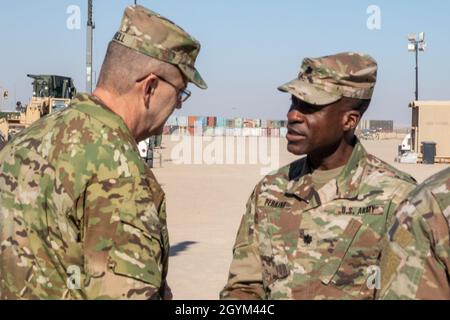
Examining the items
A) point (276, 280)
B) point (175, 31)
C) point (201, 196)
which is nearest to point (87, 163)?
point (175, 31)

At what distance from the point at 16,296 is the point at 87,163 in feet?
1.52

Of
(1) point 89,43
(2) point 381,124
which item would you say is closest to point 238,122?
(2) point 381,124

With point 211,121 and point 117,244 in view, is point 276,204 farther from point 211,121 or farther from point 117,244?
point 211,121

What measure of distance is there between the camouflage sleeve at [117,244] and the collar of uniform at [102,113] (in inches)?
7.6

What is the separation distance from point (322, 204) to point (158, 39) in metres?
1.11

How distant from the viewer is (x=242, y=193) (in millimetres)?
17469

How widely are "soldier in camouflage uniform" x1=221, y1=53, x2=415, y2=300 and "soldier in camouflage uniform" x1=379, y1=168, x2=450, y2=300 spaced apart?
1190 millimetres

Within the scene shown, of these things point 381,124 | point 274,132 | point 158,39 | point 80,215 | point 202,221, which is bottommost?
point 381,124

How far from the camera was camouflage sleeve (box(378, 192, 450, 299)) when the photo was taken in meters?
1.60

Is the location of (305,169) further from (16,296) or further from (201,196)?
(201,196)

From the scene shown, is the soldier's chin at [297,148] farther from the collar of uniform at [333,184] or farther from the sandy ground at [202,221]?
the sandy ground at [202,221]

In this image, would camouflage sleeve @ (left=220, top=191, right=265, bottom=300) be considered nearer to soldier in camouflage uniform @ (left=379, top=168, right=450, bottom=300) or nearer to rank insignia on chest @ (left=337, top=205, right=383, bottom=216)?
rank insignia on chest @ (left=337, top=205, right=383, bottom=216)

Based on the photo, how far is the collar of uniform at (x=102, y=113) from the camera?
216 centimetres

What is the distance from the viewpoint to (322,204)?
119 inches
